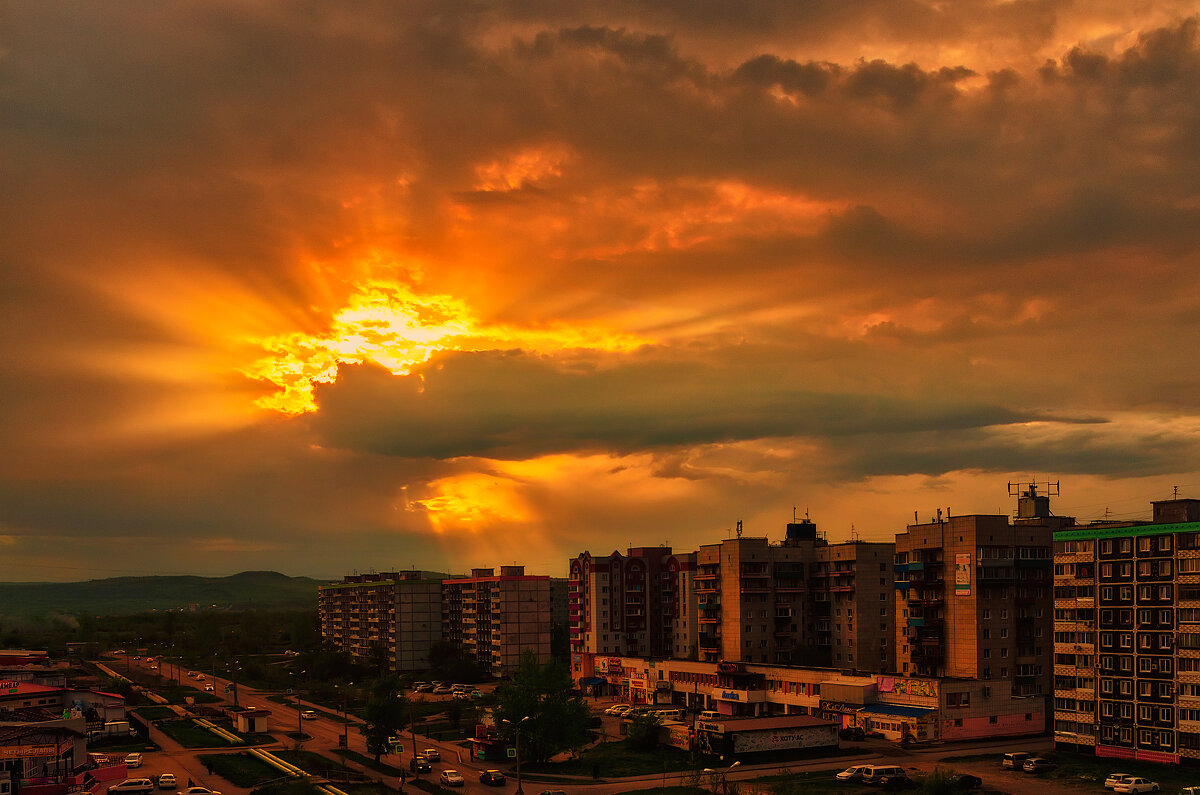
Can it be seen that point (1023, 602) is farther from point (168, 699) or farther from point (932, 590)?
point (168, 699)

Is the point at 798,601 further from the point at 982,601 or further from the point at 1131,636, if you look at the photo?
the point at 1131,636

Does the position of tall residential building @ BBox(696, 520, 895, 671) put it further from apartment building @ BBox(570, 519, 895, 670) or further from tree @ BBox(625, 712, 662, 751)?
tree @ BBox(625, 712, 662, 751)

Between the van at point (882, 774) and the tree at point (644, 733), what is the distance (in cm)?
2561

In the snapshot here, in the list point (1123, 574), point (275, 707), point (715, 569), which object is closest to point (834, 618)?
point (715, 569)

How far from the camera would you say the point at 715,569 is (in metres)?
143

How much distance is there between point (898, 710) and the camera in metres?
105

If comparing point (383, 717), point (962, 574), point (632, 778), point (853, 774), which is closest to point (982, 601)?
point (962, 574)

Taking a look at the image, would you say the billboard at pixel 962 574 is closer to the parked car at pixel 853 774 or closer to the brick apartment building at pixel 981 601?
the brick apartment building at pixel 981 601

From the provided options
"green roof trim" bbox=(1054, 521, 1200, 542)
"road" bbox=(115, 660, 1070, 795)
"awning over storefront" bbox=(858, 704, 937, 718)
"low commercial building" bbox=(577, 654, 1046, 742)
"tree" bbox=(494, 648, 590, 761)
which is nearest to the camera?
"green roof trim" bbox=(1054, 521, 1200, 542)

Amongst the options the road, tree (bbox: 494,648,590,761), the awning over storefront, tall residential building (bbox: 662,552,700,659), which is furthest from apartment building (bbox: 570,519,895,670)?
tree (bbox: 494,648,590,761)

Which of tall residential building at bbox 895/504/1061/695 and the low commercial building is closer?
the low commercial building

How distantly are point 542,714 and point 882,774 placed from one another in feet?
106

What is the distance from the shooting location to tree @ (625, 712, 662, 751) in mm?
105438

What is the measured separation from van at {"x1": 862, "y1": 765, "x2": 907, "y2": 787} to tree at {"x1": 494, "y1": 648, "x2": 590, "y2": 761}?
92.3 ft
